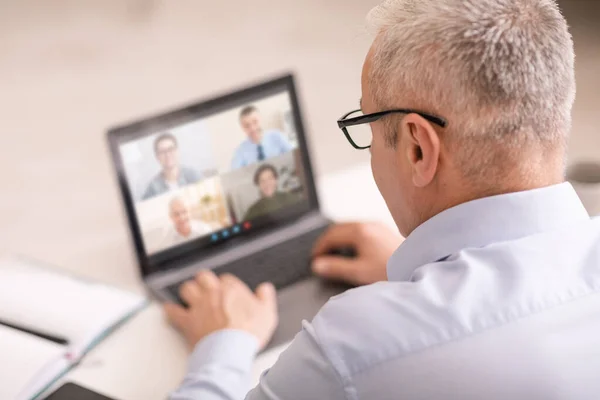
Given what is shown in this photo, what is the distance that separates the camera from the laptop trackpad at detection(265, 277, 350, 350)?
117 centimetres

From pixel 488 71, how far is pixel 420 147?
124mm

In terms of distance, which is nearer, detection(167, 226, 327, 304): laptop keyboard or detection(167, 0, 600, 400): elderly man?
detection(167, 0, 600, 400): elderly man

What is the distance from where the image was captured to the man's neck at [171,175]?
1.30 meters

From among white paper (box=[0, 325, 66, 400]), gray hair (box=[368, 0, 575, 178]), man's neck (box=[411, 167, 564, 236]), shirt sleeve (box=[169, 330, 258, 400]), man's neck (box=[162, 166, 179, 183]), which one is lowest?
shirt sleeve (box=[169, 330, 258, 400])

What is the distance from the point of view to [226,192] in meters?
1.36

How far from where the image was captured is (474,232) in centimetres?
83

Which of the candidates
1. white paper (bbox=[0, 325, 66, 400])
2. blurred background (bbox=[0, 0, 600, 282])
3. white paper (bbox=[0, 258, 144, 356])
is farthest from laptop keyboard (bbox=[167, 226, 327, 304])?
blurred background (bbox=[0, 0, 600, 282])

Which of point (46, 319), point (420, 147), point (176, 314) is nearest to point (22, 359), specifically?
point (46, 319)

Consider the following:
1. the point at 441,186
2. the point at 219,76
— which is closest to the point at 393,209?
the point at 441,186

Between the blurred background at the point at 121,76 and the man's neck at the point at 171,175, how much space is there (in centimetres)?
33

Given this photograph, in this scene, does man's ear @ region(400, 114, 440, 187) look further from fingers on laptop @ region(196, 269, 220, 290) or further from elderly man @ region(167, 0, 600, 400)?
fingers on laptop @ region(196, 269, 220, 290)

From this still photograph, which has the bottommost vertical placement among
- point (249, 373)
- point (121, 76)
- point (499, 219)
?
point (249, 373)

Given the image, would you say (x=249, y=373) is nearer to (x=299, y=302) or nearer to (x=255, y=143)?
(x=299, y=302)

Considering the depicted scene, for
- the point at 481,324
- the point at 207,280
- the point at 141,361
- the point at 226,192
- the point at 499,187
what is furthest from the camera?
the point at 226,192
